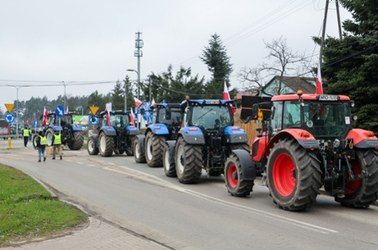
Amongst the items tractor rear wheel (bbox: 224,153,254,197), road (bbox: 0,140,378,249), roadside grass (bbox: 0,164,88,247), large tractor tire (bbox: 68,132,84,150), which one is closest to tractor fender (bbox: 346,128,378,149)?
road (bbox: 0,140,378,249)

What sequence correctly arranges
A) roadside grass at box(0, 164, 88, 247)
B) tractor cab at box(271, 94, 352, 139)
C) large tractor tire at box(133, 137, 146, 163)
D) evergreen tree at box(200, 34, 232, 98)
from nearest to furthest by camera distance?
roadside grass at box(0, 164, 88, 247), tractor cab at box(271, 94, 352, 139), large tractor tire at box(133, 137, 146, 163), evergreen tree at box(200, 34, 232, 98)

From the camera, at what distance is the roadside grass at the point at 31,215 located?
7.78 meters

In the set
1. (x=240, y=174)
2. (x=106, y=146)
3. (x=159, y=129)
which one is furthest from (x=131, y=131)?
(x=240, y=174)

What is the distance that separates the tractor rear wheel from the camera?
1159cm

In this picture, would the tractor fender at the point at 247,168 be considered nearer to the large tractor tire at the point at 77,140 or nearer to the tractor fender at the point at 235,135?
the tractor fender at the point at 235,135

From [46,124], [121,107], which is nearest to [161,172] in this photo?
[46,124]

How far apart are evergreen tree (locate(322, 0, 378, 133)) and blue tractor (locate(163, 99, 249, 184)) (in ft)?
20.5

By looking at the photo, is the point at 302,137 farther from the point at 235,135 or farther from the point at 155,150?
the point at 155,150

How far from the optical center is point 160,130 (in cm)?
1884

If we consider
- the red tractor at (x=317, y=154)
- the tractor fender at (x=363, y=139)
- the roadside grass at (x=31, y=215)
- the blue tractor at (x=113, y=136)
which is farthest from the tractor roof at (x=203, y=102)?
the blue tractor at (x=113, y=136)

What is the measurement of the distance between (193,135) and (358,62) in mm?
9926

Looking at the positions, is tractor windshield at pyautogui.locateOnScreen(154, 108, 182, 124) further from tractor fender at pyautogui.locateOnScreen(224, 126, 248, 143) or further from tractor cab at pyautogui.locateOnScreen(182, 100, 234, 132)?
tractor fender at pyautogui.locateOnScreen(224, 126, 248, 143)

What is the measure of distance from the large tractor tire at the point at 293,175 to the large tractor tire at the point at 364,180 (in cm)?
103

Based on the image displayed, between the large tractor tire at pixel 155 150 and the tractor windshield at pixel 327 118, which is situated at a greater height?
the tractor windshield at pixel 327 118
